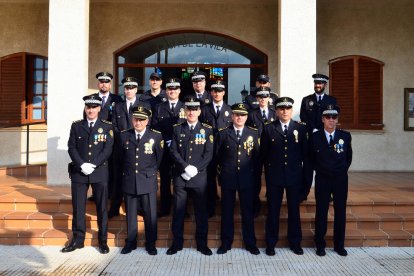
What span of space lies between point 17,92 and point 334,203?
7.73 m

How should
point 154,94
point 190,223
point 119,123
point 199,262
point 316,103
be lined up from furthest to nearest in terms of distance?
point 154,94
point 316,103
point 119,123
point 190,223
point 199,262

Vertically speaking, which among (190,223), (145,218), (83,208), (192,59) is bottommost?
(190,223)

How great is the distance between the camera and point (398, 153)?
31.3 ft

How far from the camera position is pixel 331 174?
5098 mm

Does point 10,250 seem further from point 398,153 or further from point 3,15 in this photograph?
point 398,153

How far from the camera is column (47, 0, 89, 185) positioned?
7.07 metres

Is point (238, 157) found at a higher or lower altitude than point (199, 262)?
higher

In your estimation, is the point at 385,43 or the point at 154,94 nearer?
the point at 154,94

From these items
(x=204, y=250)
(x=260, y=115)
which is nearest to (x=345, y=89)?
(x=260, y=115)

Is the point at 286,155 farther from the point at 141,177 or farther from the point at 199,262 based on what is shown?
the point at 141,177

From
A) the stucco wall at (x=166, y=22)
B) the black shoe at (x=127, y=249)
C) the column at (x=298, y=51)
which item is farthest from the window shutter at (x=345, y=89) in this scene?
the black shoe at (x=127, y=249)

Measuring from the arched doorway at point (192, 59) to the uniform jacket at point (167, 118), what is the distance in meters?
3.92

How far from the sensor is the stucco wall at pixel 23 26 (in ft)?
31.5

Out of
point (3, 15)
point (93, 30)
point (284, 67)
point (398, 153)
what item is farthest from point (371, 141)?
point (3, 15)
